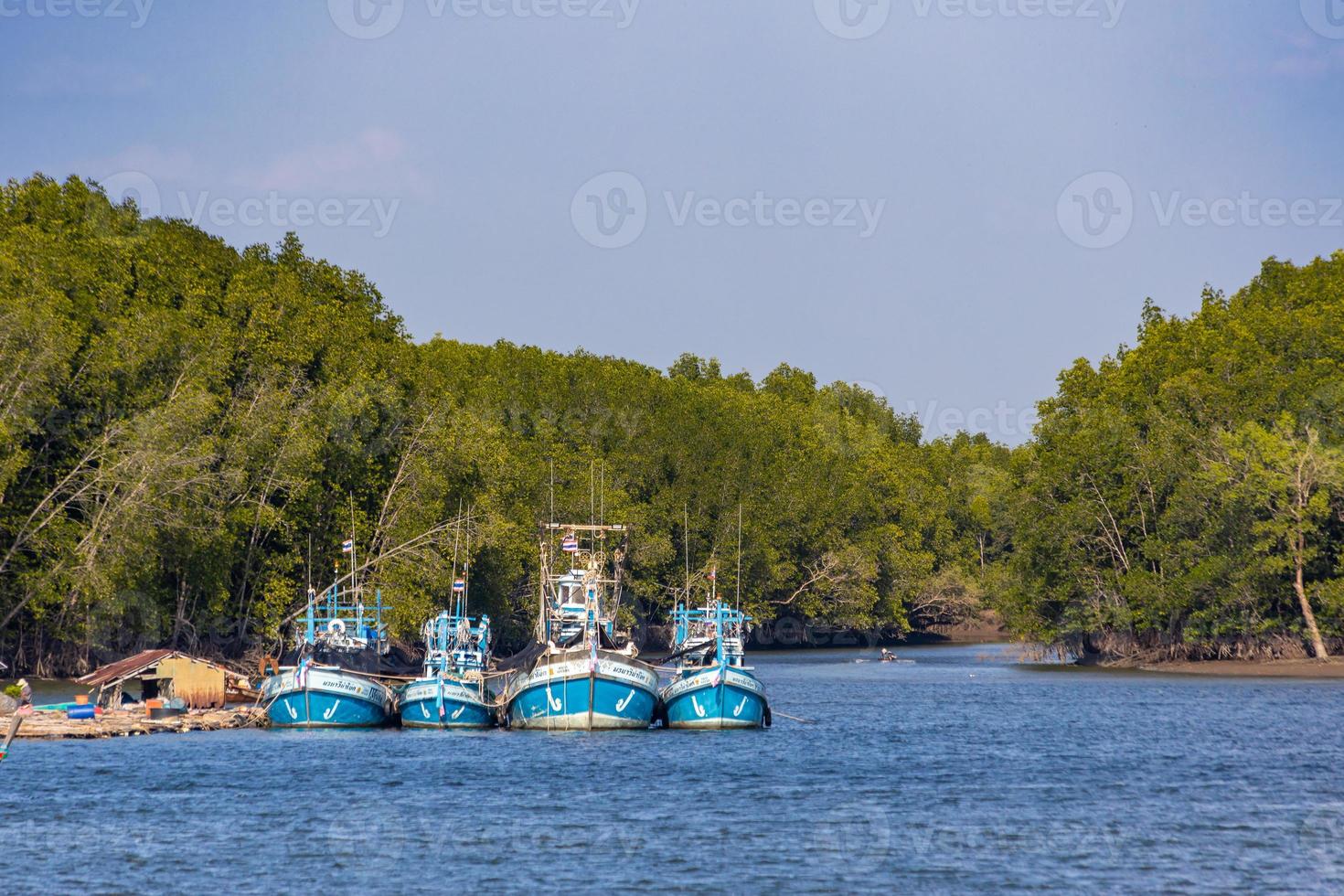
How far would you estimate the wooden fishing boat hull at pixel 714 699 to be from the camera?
53.1 metres

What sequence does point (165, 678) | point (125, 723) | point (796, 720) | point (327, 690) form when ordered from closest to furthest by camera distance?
point (125, 723) < point (327, 690) < point (796, 720) < point (165, 678)

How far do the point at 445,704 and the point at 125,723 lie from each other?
10.7m

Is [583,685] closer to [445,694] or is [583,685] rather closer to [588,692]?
[588,692]

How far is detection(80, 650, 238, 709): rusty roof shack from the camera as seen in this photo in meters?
56.1

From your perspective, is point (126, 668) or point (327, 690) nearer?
point (327, 690)

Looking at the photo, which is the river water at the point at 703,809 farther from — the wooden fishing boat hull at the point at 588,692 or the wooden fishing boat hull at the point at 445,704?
the wooden fishing boat hull at the point at 445,704

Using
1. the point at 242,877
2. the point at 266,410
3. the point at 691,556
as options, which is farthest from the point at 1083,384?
the point at 242,877

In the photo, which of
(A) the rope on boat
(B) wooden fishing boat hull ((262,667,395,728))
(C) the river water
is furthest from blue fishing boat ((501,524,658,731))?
(A) the rope on boat

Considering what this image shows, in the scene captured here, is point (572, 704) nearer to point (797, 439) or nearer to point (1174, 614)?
point (1174, 614)

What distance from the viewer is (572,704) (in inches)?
2021

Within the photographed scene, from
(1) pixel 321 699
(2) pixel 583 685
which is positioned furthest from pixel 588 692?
(1) pixel 321 699

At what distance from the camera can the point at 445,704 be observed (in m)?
54.0

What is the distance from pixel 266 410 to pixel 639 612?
51.4 meters

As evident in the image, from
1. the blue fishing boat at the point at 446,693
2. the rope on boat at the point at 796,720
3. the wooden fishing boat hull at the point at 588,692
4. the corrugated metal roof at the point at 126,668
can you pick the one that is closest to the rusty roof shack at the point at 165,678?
the corrugated metal roof at the point at 126,668
